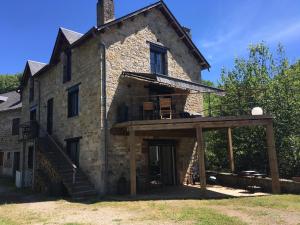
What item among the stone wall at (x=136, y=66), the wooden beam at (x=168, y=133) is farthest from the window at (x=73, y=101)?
the wooden beam at (x=168, y=133)

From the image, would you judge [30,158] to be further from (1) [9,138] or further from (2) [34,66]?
(1) [9,138]

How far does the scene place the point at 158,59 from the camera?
56.4 feet

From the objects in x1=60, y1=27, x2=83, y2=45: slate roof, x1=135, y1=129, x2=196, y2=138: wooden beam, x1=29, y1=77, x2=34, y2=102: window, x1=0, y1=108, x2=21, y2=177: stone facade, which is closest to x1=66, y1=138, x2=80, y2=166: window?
x1=135, y1=129, x2=196, y2=138: wooden beam

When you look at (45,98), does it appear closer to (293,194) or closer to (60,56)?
(60,56)

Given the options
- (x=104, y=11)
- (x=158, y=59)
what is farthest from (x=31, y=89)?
(x=158, y=59)

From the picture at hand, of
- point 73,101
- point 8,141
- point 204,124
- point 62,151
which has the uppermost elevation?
point 73,101

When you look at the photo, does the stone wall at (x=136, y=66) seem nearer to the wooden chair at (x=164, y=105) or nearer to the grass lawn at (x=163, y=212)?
the wooden chair at (x=164, y=105)

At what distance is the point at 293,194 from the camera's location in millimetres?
11641

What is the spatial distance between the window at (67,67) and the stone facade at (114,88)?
37 centimetres

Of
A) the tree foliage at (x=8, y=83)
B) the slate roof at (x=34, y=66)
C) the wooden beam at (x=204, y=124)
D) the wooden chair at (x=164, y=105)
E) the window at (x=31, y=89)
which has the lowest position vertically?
the wooden beam at (x=204, y=124)

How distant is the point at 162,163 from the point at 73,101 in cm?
620

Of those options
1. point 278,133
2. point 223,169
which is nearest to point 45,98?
point 223,169

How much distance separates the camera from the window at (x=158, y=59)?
16.8 meters

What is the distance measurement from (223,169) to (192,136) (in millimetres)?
5902
